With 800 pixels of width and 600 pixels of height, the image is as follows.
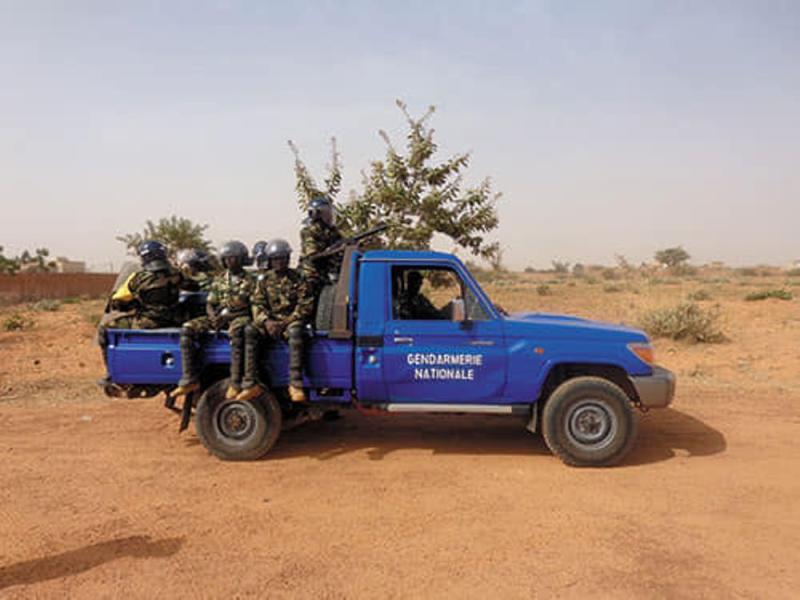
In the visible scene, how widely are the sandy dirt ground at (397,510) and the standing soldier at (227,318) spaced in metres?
0.86

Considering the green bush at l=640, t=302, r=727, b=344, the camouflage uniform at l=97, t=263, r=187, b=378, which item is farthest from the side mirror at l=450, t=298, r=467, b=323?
the green bush at l=640, t=302, r=727, b=344

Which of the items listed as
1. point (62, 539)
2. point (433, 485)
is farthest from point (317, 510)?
point (62, 539)

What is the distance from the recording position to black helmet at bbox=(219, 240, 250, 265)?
240 inches

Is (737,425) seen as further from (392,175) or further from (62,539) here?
A: (62,539)

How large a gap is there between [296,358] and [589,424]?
2.88 m

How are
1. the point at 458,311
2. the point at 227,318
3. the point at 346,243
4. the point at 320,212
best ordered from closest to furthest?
the point at 458,311
the point at 227,318
the point at 346,243
the point at 320,212

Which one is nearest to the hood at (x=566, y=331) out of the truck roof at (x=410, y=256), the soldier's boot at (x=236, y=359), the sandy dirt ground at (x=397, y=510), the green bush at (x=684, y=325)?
the truck roof at (x=410, y=256)

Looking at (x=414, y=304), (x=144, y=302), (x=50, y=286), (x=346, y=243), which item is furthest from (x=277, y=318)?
(x=50, y=286)

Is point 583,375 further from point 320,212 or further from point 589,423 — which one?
point 320,212

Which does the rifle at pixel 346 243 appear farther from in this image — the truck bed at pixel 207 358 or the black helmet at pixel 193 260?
the black helmet at pixel 193 260

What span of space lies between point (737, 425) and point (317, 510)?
206 inches

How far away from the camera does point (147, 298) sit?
5.96 meters

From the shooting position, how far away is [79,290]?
104 ft

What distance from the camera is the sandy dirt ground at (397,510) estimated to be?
3.46 metres
